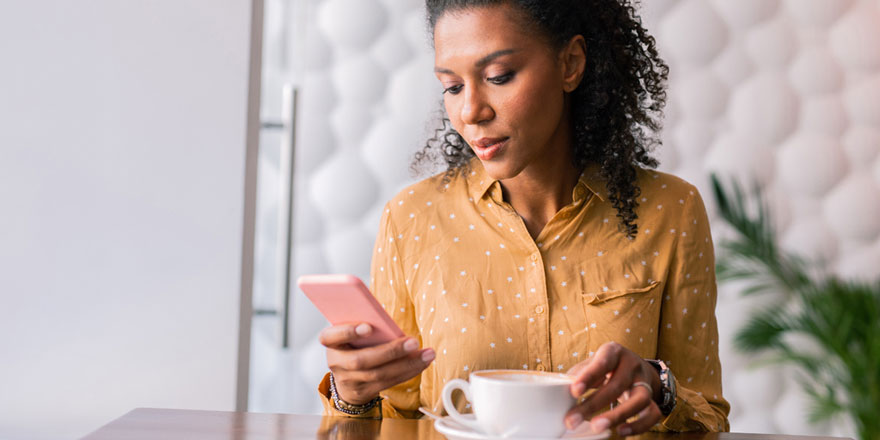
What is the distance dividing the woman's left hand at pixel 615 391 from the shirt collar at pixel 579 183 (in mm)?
402

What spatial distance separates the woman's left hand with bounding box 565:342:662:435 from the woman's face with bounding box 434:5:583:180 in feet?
1.17

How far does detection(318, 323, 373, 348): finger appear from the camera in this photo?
880mm

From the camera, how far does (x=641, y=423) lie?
33.8 inches

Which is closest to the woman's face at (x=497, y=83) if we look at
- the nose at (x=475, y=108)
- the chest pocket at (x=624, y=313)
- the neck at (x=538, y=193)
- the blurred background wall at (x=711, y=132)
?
the nose at (x=475, y=108)

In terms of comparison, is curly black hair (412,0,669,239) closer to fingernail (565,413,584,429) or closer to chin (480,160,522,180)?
chin (480,160,522,180)

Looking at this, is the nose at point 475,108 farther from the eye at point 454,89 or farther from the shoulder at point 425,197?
the shoulder at point 425,197

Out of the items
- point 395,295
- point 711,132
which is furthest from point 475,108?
point 711,132

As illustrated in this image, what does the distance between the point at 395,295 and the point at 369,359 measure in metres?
0.39

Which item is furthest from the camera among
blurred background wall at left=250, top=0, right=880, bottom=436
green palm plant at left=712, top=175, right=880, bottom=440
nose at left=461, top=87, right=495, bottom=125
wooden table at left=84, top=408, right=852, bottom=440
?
blurred background wall at left=250, top=0, right=880, bottom=436

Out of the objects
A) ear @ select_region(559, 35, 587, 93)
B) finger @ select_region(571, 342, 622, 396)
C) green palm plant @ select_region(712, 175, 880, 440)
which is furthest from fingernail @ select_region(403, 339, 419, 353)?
green palm plant @ select_region(712, 175, 880, 440)

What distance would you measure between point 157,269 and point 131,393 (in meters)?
0.27

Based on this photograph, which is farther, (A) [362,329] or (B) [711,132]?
(B) [711,132]

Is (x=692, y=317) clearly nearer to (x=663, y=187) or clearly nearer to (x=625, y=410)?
(x=663, y=187)

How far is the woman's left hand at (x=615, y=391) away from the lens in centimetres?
79
